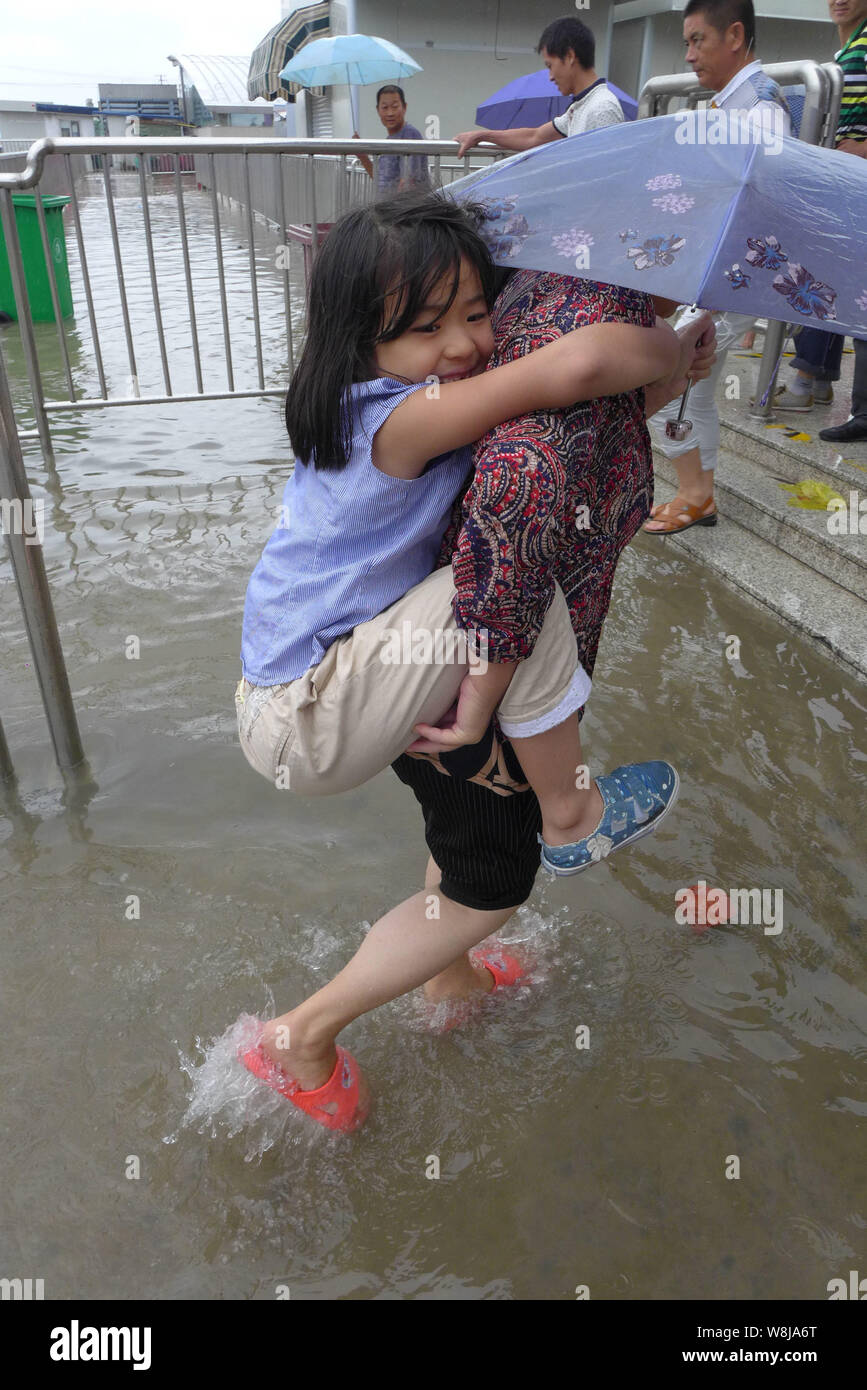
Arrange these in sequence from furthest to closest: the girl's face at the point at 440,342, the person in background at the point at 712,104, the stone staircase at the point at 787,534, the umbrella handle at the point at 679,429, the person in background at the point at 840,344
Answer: the person in background at the point at 840,344 → the umbrella handle at the point at 679,429 → the stone staircase at the point at 787,534 → the person in background at the point at 712,104 → the girl's face at the point at 440,342

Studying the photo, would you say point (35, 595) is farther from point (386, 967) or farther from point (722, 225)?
point (722, 225)

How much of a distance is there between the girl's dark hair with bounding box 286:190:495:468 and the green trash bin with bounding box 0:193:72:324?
7994 mm

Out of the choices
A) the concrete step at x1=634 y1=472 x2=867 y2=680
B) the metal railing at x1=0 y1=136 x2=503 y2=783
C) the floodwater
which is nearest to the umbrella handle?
the concrete step at x1=634 y1=472 x2=867 y2=680

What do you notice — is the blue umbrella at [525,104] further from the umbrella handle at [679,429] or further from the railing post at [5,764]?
the railing post at [5,764]

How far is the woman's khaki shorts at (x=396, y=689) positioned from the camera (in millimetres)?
1557

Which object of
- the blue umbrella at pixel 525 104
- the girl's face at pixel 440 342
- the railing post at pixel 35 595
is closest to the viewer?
the girl's face at pixel 440 342

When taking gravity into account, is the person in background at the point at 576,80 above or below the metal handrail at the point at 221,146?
above

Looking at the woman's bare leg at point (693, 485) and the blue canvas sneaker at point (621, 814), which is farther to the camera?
the woman's bare leg at point (693, 485)

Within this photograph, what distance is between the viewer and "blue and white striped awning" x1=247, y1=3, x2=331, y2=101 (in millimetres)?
21031

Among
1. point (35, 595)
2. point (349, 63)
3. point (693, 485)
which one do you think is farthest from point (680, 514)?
point (349, 63)

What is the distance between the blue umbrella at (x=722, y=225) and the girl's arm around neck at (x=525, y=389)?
96 millimetres

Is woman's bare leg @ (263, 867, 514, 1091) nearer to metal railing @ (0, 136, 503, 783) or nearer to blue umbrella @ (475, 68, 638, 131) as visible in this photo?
metal railing @ (0, 136, 503, 783)

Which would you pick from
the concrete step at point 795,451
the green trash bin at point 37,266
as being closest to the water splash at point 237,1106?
the concrete step at point 795,451

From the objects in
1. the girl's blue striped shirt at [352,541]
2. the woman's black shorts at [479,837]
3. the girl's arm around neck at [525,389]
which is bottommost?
the woman's black shorts at [479,837]
